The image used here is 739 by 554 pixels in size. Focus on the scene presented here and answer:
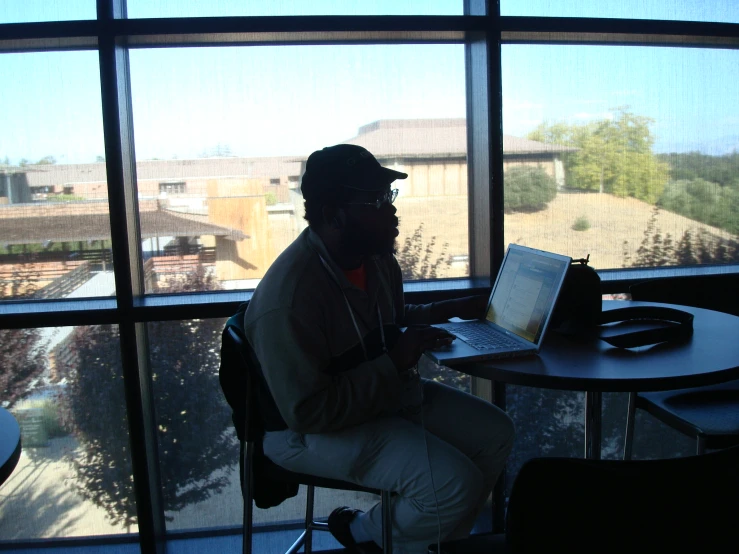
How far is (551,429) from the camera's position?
279 cm

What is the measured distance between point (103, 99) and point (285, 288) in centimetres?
131

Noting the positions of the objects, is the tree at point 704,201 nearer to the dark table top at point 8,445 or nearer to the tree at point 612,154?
the tree at point 612,154

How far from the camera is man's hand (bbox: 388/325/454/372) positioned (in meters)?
1.62

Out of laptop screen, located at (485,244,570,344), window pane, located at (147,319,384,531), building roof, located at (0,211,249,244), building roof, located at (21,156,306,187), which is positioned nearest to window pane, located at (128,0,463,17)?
building roof, located at (21,156,306,187)

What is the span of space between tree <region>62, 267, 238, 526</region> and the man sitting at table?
90cm

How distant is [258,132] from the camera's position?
2.52 m

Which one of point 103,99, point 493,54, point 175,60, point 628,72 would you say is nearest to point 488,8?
point 493,54

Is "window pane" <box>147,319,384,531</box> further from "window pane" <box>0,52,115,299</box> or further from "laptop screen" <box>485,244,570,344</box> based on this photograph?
"laptop screen" <box>485,244,570,344</box>

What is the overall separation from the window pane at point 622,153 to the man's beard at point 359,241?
1034 millimetres

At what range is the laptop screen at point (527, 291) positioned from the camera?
5.59ft

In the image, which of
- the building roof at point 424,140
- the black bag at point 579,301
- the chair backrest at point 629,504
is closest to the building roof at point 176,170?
the building roof at point 424,140

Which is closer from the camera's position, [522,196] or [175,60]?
[175,60]

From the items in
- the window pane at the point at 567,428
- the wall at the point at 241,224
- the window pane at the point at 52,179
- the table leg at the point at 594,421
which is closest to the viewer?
the table leg at the point at 594,421

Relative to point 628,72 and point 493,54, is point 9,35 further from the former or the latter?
point 628,72
